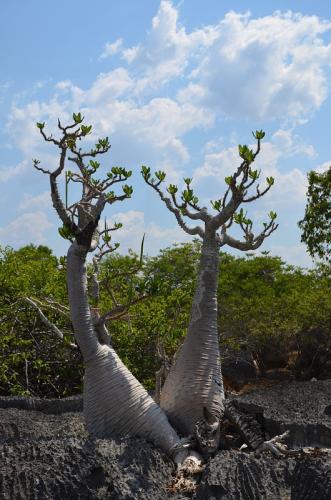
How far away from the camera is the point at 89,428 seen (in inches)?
274

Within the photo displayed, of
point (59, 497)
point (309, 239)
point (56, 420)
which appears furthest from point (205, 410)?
point (309, 239)

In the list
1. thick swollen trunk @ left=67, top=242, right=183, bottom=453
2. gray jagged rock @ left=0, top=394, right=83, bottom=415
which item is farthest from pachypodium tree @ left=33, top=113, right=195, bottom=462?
gray jagged rock @ left=0, top=394, right=83, bottom=415

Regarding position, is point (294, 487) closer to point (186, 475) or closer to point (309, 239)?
point (186, 475)

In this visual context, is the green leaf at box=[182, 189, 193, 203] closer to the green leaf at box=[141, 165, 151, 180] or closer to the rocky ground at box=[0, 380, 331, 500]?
the green leaf at box=[141, 165, 151, 180]

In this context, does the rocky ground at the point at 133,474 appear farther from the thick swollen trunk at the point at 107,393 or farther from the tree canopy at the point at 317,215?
the tree canopy at the point at 317,215

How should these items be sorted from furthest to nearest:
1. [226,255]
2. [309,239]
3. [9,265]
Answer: [226,255]
[309,239]
[9,265]

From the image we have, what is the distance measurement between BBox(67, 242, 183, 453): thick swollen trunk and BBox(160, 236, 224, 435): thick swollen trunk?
10.3 inches

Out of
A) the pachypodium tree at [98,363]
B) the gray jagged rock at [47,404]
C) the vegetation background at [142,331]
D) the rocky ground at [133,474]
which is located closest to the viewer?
the rocky ground at [133,474]

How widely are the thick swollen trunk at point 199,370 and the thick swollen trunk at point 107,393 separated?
0.26 meters

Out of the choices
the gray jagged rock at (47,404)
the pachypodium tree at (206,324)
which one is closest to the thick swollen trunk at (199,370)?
the pachypodium tree at (206,324)

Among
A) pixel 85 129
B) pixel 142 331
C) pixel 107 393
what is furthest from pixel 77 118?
pixel 142 331

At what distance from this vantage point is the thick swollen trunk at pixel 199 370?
709 centimetres

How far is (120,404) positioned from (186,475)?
95 centimetres

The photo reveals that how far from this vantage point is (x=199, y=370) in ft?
23.4
